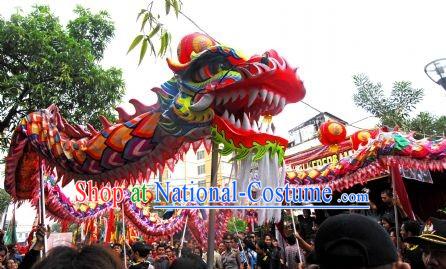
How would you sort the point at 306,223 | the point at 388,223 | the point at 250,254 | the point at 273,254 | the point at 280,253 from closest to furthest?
the point at 388,223 < the point at 273,254 < the point at 280,253 < the point at 306,223 < the point at 250,254

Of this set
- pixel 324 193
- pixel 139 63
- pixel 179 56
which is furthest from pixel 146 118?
pixel 324 193

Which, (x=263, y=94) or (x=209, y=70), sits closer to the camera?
(x=263, y=94)

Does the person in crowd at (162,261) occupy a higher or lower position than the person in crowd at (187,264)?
lower

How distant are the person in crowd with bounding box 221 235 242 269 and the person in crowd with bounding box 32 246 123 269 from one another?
7.34m

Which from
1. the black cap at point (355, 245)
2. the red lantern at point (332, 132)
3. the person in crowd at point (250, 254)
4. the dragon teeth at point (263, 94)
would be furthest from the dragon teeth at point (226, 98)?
the person in crowd at point (250, 254)

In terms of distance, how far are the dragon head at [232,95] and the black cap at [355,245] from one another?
1.86 metres

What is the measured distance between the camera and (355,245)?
1080mm

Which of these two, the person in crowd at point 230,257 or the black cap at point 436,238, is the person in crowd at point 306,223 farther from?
the black cap at point 436,238

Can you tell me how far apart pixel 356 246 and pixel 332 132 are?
7107mm

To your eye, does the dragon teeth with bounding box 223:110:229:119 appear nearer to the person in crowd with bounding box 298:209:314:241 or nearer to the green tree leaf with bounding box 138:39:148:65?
the green tree leaf with bounding box 138:39:148:65

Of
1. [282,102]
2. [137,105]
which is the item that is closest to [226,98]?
[282,102]

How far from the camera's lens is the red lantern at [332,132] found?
7.94 metres

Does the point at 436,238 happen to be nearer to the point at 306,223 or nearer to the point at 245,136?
the point at 245,136

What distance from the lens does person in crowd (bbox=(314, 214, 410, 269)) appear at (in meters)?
1.07
